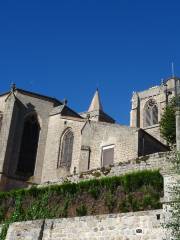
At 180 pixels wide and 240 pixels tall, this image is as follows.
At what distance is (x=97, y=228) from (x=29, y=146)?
18738mm

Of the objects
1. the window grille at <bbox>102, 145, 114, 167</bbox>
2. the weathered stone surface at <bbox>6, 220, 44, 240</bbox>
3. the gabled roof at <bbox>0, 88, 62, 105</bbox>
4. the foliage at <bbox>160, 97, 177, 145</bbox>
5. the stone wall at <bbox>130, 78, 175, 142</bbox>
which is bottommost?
the weathered stone surface at <bbox>6, 220, 44, 240</bbox>

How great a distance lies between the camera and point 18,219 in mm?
17766

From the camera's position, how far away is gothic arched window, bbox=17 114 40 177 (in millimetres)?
31516

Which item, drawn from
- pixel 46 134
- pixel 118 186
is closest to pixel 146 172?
pixel 118 186

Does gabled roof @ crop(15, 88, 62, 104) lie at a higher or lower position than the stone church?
higher

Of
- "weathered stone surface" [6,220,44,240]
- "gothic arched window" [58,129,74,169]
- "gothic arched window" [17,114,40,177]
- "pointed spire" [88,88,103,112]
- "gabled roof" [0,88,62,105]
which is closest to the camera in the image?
"weathered stone surface" [6,220,44,240]

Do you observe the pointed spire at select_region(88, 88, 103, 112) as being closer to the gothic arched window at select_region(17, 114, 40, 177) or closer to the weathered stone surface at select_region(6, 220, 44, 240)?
the gothic arched window at select_region(17, 114, 40, 177)

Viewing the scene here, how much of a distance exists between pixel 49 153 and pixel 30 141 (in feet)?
6.53

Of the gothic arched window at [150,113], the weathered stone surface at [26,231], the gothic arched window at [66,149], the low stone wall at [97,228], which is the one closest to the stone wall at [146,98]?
the gothic arched window at [150,113]

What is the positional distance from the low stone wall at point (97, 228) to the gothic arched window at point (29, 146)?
14.9 metres

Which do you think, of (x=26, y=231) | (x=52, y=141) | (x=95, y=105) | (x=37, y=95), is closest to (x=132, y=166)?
(x=26, y=231)

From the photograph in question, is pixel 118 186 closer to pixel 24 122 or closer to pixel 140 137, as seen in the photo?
pixel 140 137

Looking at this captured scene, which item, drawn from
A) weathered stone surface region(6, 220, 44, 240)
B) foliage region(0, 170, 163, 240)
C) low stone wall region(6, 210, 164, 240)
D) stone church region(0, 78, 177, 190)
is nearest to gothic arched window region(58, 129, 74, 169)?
stone church region(0, 78, 177, 190)

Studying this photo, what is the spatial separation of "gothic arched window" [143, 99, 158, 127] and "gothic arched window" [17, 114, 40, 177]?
2488 centimetres
